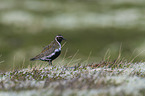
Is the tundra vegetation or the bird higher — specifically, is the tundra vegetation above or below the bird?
below

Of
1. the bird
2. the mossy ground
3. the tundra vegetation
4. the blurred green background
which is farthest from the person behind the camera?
the blurred green background

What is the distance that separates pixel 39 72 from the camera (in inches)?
621

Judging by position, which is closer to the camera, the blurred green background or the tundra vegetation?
Answer: the tundra vegetation

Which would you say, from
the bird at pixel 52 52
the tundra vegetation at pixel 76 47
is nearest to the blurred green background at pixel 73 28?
the tundra vegetation at pixel 76 47

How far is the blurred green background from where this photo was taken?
51791 millimetres

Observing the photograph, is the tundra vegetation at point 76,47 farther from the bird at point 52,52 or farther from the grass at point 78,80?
the bird at point 52,52

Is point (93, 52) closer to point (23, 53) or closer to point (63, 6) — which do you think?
point (23, 53)

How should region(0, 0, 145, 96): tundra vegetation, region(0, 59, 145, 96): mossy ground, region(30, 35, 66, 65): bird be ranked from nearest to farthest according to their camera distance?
1. region(0, 59, 145, 96): mossy ground
2. region(0, 0, 145, 96): tundra vegetation
3. region(30, 35, 66, 65): bird

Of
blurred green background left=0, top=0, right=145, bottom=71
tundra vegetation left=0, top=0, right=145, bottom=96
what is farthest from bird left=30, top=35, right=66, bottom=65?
blurred green background left=0, top=0, right=145, bottom=71

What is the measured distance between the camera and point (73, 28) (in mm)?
65812

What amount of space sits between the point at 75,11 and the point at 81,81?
67953mm

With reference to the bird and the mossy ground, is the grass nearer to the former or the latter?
the mossy ground

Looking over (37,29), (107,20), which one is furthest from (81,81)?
(107,20)

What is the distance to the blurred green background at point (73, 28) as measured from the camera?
51791 mm
